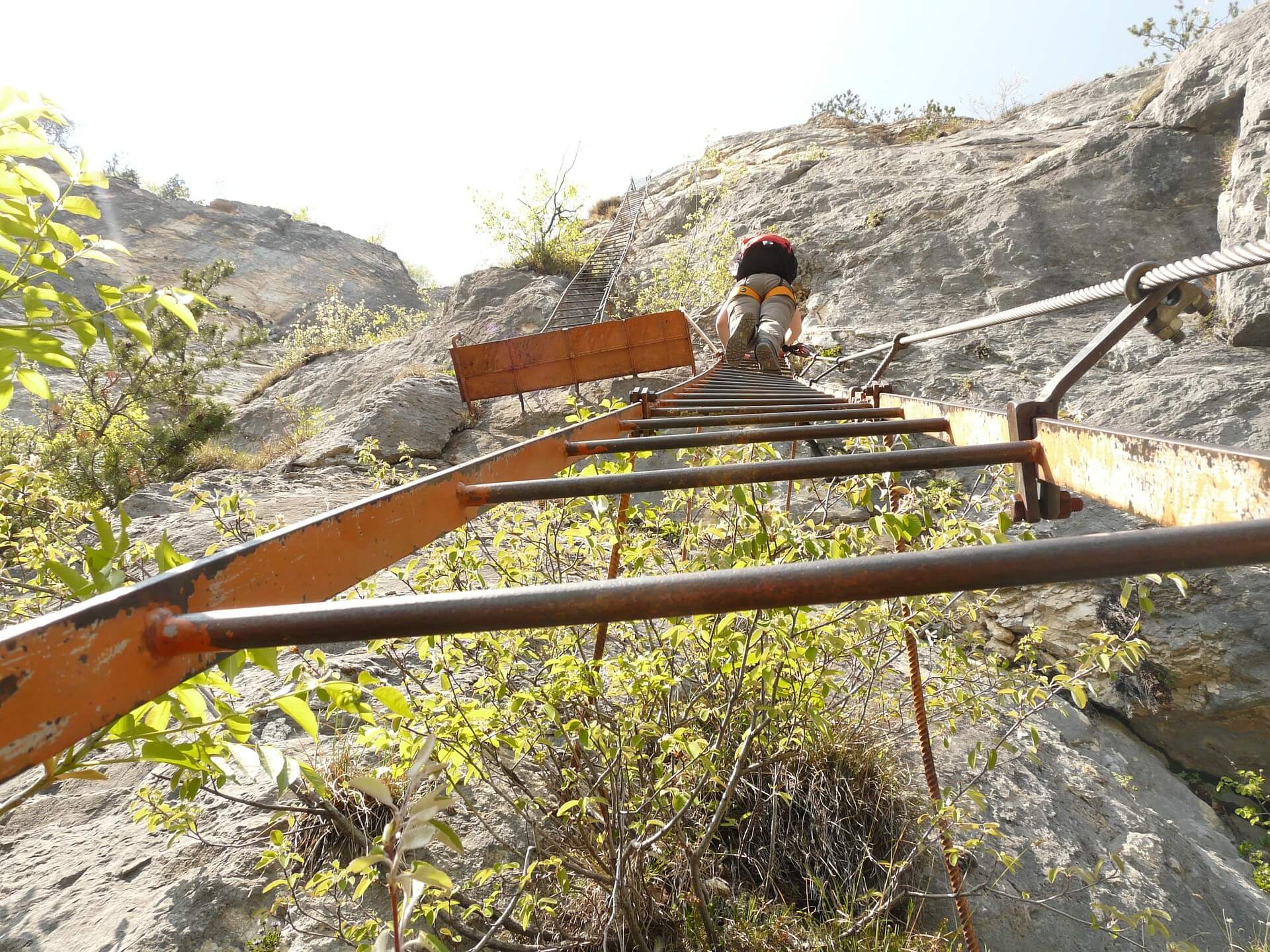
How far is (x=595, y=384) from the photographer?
8828 millimetres

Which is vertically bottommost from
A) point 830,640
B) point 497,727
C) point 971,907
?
point 971,907

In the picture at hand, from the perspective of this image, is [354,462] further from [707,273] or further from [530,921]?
[707,273]

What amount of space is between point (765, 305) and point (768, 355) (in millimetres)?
705

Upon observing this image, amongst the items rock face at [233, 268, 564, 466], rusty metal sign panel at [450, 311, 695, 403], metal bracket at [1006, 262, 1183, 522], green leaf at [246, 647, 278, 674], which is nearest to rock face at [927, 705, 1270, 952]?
metal bracket at [1006, 262, 1183, 522]

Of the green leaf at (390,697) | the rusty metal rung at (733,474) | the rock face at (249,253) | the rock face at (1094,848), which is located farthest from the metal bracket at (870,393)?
the rock face at (249,253)

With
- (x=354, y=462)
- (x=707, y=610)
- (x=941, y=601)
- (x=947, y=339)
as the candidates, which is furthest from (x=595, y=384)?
(x=707, y=610)

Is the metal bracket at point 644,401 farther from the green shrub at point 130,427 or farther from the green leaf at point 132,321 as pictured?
the green shrub at point 130,427

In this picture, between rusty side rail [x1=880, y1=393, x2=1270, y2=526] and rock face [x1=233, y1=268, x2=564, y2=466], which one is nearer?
rusty side rail [x1=880, y1=393, x2=1270, y2=526]

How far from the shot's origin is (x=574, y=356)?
7734 millimetres

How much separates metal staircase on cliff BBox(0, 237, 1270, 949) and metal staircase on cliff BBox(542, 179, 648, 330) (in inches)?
359

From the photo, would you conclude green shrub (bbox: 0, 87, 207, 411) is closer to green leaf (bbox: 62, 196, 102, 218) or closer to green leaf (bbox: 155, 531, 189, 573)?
green leaf (bbox: 62, 196, 102, 218)

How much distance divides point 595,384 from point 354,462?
11.2ft

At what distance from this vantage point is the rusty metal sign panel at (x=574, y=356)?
7598 millimetres

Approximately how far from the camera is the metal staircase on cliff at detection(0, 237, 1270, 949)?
0.53 m
